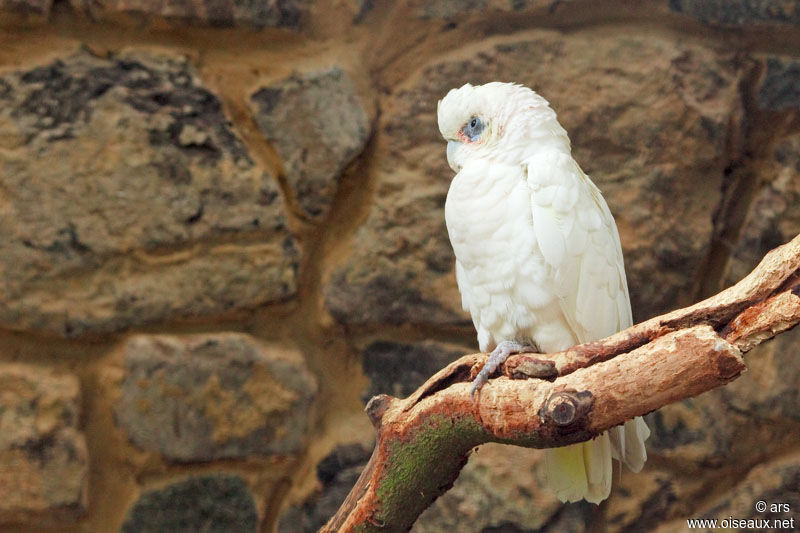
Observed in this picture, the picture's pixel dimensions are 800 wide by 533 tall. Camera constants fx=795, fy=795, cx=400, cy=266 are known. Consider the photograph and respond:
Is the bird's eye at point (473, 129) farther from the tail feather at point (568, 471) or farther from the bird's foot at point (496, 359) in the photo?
the tail feather at point (568, 471)

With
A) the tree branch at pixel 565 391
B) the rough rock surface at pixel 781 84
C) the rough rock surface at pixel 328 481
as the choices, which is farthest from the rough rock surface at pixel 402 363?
the rough rock surface at pixel 781 84

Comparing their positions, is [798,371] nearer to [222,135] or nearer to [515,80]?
[515,80]

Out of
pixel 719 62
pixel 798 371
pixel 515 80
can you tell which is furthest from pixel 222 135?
pixel 798 371

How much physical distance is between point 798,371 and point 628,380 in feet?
4.11

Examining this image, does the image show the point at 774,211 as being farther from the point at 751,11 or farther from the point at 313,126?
the point at 313,126

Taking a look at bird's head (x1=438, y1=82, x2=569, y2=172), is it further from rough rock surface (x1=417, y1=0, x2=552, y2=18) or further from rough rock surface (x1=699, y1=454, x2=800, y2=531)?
rough rock surface (x1=699, y1=454, x2=800, y2=531)

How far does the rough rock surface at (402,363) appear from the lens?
2.06 metres

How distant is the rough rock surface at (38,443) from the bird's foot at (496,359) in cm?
112

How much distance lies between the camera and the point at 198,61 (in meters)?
1.99

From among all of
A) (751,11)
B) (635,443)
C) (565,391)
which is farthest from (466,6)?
(565,391)

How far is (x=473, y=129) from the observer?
1564mm

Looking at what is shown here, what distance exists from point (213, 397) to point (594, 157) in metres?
1.14

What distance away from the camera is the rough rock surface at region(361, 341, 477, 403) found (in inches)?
81.1

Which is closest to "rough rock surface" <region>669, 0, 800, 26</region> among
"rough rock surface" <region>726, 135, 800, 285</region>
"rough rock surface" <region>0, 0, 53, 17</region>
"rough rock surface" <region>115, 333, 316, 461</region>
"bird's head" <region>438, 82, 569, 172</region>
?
"rough rock surface" <region>726, 135, 800, 285</region>
